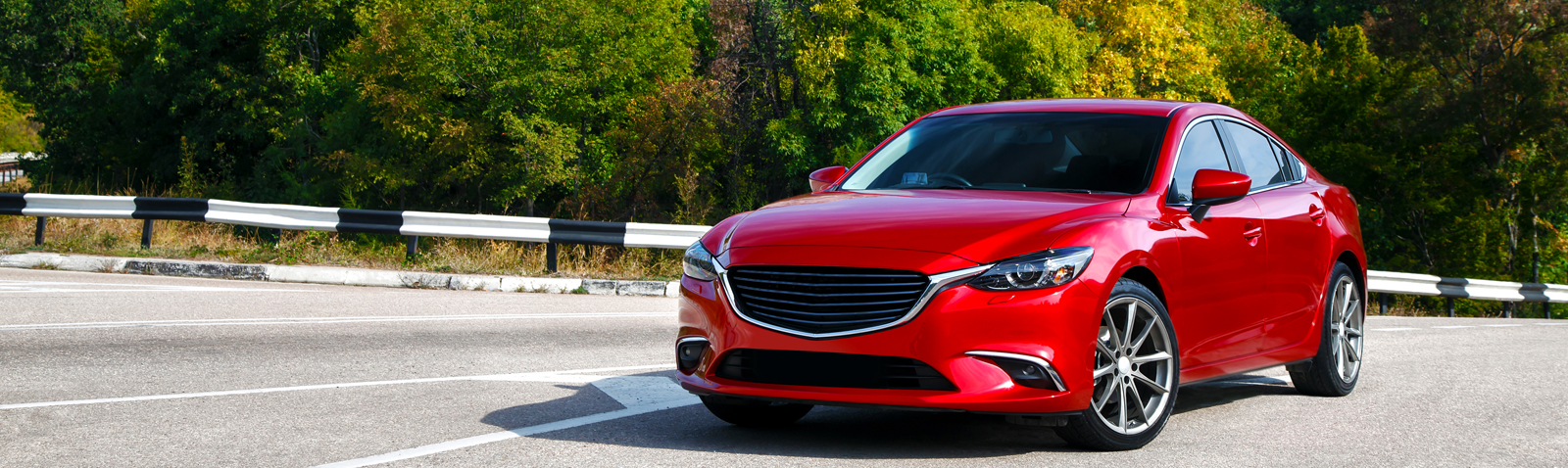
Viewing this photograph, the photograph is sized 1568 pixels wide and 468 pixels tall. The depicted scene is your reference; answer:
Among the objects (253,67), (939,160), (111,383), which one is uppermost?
(253,67)

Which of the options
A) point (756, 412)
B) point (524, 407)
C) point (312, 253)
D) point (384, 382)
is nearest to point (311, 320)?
point (384, 382)

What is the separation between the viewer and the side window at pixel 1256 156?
664cm

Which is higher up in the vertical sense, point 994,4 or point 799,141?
point 994,4

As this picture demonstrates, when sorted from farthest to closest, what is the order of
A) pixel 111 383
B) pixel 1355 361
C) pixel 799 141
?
pixel 799 141 → pixel 1355 361 → pixel 111 383

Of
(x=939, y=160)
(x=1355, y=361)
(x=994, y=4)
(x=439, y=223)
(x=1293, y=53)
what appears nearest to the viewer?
(x=939, y=160)

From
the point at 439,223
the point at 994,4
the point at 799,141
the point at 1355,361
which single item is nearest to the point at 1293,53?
the point at 994,4

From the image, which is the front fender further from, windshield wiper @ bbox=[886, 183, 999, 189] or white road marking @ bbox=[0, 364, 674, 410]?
white road marking @ bbox=[0, 364, 674, 410]

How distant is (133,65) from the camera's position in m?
53.7

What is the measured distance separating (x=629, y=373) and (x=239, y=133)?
45.8m

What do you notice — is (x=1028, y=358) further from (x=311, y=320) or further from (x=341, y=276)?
(x=341, y=276)

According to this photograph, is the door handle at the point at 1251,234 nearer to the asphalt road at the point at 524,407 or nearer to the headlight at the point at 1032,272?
the asphalt road at the point at 524,407

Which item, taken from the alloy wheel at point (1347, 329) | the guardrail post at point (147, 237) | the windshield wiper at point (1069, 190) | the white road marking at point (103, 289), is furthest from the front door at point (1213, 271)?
the guardrail post at point (147, 237)

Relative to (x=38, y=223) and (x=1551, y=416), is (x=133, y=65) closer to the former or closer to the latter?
(x=38, y=223)

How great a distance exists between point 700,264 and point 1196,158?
239 centimetres
